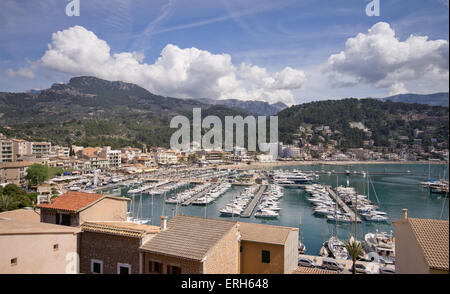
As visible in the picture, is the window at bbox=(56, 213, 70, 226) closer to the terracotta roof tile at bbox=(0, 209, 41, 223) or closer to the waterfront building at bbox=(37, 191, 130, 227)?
the waterfront building at bbox=(37, 191, 130, 227)

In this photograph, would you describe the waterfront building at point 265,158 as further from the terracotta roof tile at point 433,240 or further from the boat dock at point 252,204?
the terracotta roof tile at point 433,240

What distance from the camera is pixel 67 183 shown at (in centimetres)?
2378

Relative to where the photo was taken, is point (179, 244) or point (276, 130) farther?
point (276, 130)

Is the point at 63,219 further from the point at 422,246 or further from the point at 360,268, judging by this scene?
the point at 360,268

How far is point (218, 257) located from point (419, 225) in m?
2.60

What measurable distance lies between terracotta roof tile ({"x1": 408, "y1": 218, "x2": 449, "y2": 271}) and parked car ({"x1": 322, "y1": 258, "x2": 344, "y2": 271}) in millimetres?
5041

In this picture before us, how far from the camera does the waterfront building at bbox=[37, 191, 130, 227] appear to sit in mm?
5544

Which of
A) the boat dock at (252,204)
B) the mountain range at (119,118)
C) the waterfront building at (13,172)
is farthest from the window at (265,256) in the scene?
the mountain range at (119,118)

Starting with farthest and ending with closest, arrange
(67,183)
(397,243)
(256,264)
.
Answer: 1. (67,183)
2. (256,264)
3. (397,243)

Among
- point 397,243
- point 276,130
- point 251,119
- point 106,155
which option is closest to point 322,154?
point 276,130

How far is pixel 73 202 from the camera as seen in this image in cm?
578

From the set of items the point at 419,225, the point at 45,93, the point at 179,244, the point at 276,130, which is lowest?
the point at 179,244

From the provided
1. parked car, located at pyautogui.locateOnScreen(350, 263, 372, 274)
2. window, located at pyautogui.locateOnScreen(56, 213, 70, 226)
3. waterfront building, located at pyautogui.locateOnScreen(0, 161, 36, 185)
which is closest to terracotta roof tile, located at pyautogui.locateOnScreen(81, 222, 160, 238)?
window, located at pyautogui.locateOnScreen(56, 213, 70, 226)
